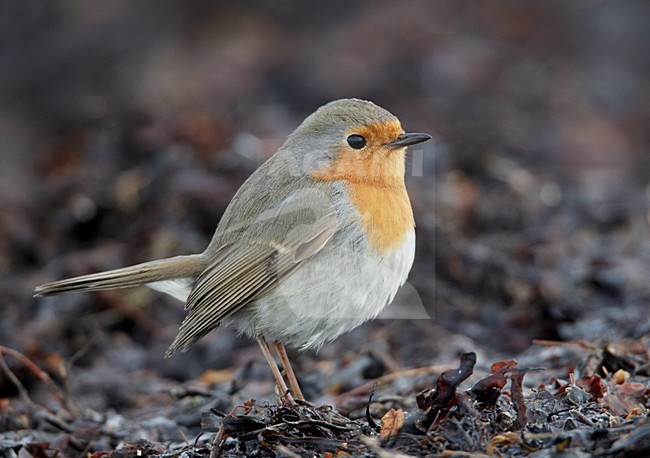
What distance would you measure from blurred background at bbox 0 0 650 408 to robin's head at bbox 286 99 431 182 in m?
1.33

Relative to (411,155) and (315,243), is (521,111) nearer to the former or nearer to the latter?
(411,155)

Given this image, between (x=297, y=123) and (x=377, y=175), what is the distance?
6181mm

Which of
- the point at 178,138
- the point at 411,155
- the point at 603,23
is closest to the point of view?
the point at 411,155

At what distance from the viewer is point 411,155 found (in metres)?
5.49

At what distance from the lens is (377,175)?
15.7 ft

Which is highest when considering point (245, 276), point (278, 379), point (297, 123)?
point (297, 123)

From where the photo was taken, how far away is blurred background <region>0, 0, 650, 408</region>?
6.46 m

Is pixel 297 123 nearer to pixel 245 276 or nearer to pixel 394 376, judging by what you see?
pixel 394 376

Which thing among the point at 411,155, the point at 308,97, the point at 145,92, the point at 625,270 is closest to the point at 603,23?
the point at 308,97

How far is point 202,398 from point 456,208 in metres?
3.61

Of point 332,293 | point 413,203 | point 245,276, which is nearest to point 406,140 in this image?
point 332,293

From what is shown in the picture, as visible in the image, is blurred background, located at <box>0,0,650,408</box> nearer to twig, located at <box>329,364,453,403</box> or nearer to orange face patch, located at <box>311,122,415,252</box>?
twig, located at <box>329,364,453,403</box>

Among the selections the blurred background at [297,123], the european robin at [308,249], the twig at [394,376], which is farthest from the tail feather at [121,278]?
the twig at [394,376]

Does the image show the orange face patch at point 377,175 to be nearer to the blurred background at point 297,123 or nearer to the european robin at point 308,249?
the european robin at point 308,249
